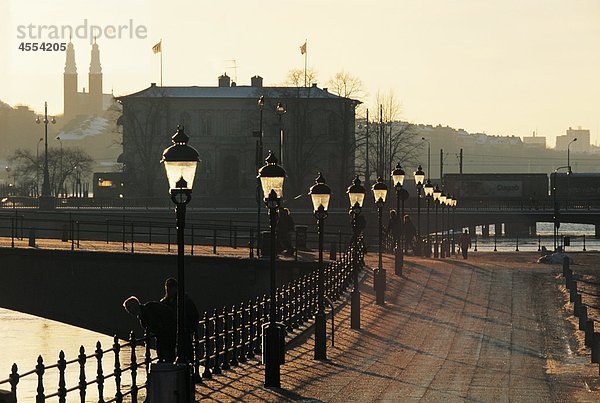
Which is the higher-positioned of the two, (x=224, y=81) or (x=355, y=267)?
(x=224, y=81)

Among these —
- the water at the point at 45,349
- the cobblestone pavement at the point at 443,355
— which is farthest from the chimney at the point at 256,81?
the cobblestone pavement at the point at 443,355

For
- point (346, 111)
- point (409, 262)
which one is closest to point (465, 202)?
point (346, 111)

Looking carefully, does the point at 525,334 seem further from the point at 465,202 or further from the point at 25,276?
the point at 465,202

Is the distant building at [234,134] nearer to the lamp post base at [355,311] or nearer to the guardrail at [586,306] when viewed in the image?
the guardrail at [586,306]

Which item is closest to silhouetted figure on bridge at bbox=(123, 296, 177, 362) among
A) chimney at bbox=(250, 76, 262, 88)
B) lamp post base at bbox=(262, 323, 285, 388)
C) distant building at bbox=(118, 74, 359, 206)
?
lamp post base at bbox=(262, 323, 285, 388)

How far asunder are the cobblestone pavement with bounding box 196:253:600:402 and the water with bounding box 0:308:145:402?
259 inches

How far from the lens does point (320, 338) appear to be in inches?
1091

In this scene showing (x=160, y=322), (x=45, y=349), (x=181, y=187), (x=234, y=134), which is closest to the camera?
(x=181, y=187)

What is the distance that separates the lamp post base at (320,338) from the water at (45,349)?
686 centimetres

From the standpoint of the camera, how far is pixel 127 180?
411 ft

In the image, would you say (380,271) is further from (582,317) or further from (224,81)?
(224,81)

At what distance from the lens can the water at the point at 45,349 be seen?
38.7 metres

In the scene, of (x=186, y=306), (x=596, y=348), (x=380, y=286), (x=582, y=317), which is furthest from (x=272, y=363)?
(x=380, y=286)

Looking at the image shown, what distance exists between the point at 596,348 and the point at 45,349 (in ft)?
96.5
